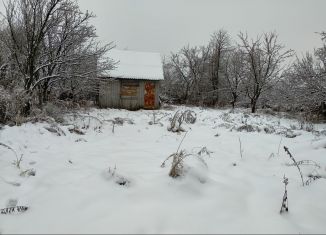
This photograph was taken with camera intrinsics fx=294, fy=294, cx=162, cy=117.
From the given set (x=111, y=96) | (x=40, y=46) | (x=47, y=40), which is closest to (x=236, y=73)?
(x=111, y=96)

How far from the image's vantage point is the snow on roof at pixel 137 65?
22.0 metres

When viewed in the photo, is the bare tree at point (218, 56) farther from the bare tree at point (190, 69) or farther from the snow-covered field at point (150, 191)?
the snow-covered field at point (150, 191)

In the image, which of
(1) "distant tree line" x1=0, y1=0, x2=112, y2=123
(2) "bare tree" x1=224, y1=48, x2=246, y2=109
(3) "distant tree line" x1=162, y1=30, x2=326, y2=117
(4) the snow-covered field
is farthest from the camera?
(2) "bare tree" x1=224, y1=48, x2=246, y2=109

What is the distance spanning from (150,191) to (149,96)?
19.4 meters

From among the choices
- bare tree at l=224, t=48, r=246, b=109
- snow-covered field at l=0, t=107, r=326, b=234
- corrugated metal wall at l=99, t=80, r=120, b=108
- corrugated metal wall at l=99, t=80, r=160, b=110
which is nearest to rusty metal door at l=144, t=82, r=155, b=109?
corrugated metal wall at l=99, t=80, r=160, b=110

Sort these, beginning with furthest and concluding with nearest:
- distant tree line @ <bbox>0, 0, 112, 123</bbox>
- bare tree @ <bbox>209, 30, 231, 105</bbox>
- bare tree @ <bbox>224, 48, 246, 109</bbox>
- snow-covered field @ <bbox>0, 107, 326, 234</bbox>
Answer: bare tree @ <bbox>209, 30, 231, 105</bbox> → bare tree @ <bbox>224, 48, 246, 109</bbox> → distant tree line @ <bbox>0, 0, 112, 123</bbox> → snow-covered field @ <bbox>0, 107, 326, 234</bbox>

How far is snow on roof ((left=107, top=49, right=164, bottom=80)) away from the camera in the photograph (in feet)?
72.3

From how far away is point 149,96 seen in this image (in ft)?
74.0

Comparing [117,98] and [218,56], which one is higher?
[218,56]

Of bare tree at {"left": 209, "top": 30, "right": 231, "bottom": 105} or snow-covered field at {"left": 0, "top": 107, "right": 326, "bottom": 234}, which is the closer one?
snow-covered field at {"left": 0, "top": 107, "right": 326, "bottom": 234}

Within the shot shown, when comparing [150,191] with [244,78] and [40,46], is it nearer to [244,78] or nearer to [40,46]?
[40,46]

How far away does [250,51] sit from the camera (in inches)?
930

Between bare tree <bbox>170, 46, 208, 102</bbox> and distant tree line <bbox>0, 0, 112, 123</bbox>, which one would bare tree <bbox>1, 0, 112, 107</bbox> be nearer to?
distant tree line <bbox>0, 0, 112, 123</bbox>

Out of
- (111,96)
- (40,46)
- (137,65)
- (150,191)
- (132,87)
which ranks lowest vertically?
(150,191)
